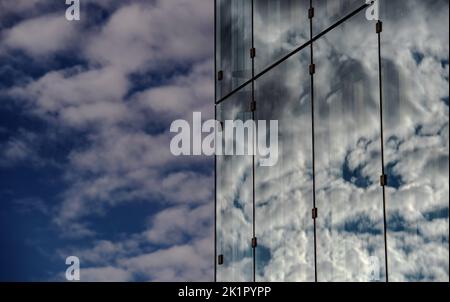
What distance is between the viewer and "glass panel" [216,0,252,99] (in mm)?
14836

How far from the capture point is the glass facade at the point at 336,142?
1010 centimetres

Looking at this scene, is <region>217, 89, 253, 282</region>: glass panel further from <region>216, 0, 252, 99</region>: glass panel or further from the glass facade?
<region>216, 0, 252, 99</region>: glass panel

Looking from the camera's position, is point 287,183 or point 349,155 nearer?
point 349,155

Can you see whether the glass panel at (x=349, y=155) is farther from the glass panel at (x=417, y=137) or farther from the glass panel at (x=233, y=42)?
the glass panel at (x=233, y=42)

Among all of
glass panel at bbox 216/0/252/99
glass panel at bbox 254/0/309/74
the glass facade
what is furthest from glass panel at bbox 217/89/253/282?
glass panel at bbox 254/0/309/74

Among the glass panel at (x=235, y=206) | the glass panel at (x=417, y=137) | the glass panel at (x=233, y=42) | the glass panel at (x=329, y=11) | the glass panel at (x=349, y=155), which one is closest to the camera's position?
the glass panel at (x=417, y=137)

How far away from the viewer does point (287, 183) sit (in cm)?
1312

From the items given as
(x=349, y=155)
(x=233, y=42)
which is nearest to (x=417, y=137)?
(x=349, y=155)

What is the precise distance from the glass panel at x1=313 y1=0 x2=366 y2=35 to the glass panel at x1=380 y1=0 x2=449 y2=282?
107 centimetres

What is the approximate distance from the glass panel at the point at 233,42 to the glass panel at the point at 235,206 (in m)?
0.31

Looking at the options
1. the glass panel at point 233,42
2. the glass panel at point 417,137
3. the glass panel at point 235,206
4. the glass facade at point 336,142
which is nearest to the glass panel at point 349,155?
the glass facade at point 336,142

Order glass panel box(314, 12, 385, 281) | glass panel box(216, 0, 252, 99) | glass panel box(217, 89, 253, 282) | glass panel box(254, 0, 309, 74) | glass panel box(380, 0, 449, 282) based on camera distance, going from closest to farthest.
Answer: glass panel box(380, 0, 449, 282), glass panel box(314, 12, 385, 281), glass panel box(254, 0, 309, 74), glass panel box(217, 89, 253, 282), glass panel box(216, 0, 252, 99)

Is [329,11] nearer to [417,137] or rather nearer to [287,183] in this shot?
[287,183]

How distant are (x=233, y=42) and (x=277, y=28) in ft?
5.31
